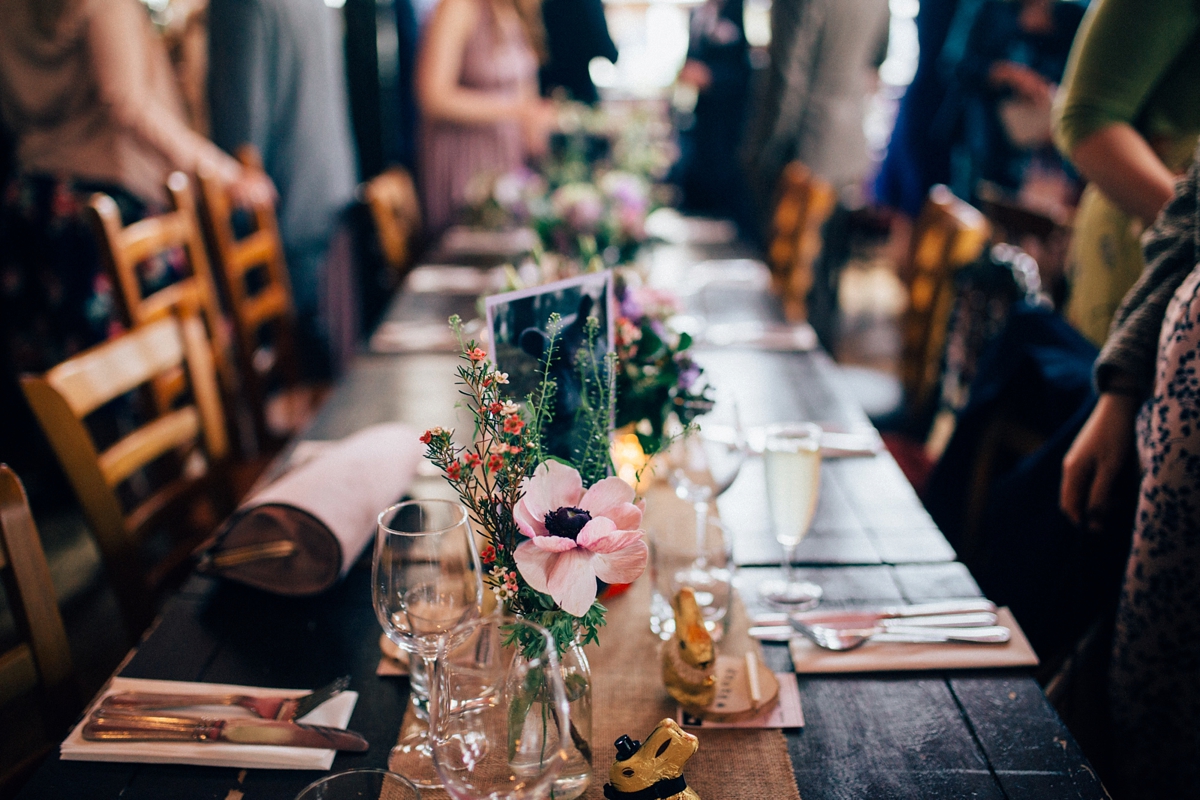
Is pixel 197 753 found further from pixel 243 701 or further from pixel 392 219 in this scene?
pixel 392 219

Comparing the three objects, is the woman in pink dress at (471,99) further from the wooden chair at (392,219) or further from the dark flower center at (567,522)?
the dark flower center at (567,522)

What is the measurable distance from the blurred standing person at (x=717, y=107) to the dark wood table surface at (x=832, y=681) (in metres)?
3.85

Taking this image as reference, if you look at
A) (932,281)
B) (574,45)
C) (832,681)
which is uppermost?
(574,45)

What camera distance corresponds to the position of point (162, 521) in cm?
128

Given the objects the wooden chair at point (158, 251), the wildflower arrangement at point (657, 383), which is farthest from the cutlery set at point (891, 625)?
the wooden chair at point (158, 251)

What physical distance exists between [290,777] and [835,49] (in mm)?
3893

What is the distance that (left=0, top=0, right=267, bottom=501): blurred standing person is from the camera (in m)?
2.30

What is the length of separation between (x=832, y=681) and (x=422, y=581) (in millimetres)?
406

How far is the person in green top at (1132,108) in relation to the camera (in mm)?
1224

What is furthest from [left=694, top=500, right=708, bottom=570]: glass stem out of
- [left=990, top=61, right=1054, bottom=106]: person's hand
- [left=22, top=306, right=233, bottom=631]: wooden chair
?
[left=990, top=61, right=1054, bottom=106]: person's hand

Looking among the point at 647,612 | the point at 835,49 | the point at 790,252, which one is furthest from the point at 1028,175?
the point at 647,612

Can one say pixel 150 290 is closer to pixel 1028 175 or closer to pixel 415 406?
pixel 415 406

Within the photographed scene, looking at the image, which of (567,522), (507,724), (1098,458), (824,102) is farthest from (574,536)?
(824,102)

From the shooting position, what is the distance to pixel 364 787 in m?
0.62
